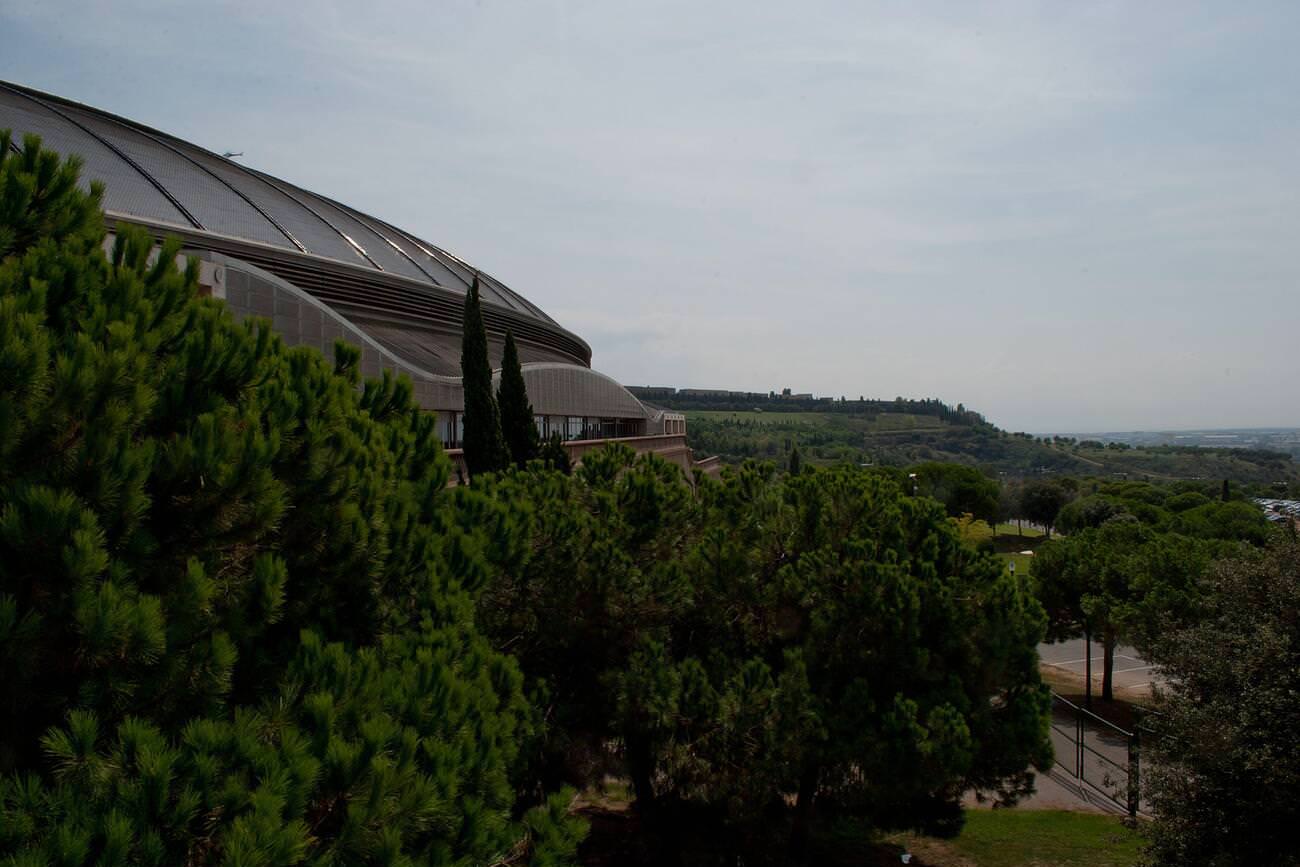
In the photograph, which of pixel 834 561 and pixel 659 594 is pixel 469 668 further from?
pixel 834 561

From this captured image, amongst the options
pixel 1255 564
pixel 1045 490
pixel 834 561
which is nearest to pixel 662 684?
pixel 834 561

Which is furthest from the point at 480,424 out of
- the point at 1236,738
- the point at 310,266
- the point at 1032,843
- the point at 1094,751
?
the point at 1094,751

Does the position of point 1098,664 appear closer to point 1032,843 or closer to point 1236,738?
point 1032,843

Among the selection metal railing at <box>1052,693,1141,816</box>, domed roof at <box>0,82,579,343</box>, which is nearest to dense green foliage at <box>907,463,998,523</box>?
domed roof at <box>0,82,579,343</box>

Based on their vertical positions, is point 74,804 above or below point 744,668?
above

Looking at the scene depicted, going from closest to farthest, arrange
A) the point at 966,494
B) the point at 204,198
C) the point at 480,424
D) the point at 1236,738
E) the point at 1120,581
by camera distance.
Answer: the point at 1236,738
the point at 480,424
the point at 1120,581
the point at 204,198
the point at 966,494

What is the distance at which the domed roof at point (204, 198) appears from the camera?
21.6m

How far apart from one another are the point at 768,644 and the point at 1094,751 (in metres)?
8.35

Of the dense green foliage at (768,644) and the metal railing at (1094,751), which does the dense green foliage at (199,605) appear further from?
the metal railing at (1094,751)

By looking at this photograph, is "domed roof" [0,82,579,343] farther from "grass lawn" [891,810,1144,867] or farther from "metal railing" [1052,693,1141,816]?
"metal railing" [1052,693,1141,816]

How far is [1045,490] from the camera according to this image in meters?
78.8

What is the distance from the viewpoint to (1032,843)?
1308 centimetres

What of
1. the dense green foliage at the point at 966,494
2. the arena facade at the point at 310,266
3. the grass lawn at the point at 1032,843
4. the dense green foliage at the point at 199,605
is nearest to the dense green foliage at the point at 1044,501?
the dense green foliage at the point at 966,494

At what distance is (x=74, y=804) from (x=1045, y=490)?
86318 mm
